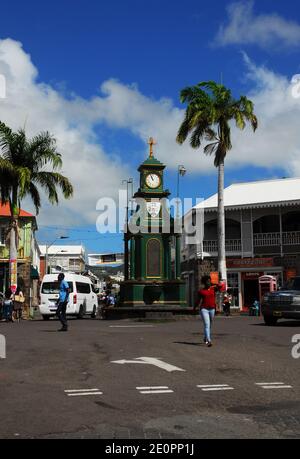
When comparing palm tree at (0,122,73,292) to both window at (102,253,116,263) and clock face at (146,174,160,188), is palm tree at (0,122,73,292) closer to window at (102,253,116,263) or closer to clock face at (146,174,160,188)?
clock face at (146,174,160,188)

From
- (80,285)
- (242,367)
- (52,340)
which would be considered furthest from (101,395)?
(80,285)

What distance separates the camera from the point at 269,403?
684 cm

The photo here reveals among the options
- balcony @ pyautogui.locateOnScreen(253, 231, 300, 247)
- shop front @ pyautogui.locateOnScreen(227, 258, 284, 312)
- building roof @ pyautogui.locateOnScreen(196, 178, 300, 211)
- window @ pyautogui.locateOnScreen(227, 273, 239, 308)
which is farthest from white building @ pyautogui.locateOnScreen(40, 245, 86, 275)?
balcony @ pyautogui.locateOnScreen(253, 231, 300, 247)

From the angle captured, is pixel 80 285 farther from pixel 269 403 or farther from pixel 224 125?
pixel 269 403

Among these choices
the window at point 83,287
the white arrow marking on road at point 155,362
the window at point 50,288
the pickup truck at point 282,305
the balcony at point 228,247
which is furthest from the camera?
the balcony at point 228,247

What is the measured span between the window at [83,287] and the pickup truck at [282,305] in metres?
10.3

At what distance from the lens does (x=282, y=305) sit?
1962 cm

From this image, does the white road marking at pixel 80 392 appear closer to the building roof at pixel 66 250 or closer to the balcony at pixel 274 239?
the balcony at pixel 274 239

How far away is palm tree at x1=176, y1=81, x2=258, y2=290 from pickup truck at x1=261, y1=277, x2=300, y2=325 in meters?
12.3

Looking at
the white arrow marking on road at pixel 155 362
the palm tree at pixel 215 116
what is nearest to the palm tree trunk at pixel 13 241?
the palm tree at pixel 215 116

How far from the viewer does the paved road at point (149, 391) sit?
5617mm

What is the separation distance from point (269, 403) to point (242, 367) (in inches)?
111

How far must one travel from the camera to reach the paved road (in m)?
5.62
